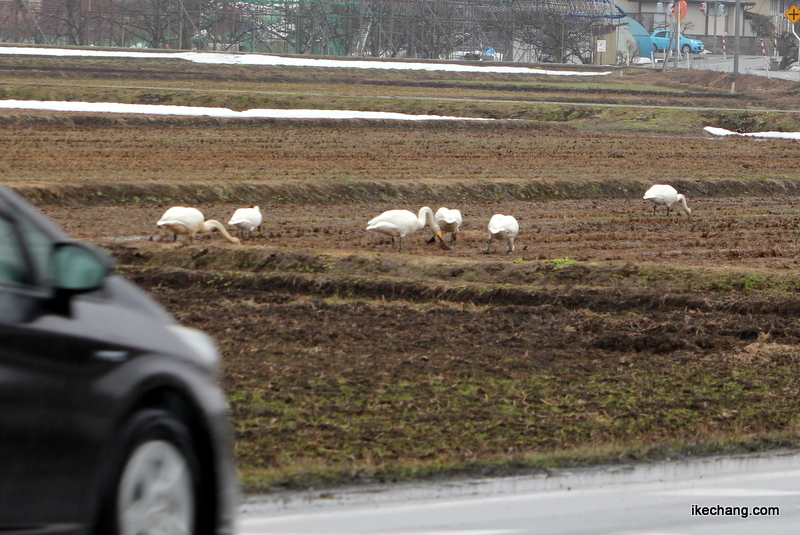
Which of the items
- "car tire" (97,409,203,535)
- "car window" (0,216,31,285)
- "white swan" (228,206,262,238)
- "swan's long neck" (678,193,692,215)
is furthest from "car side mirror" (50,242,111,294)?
"swan's long neck" (678,193,692,215)

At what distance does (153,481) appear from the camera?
14.5 ft

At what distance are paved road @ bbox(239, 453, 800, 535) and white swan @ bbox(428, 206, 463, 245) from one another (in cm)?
1065

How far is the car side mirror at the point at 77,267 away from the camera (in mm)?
4340

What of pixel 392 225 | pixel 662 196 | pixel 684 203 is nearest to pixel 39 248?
pixel 392 225

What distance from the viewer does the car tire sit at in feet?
13.7

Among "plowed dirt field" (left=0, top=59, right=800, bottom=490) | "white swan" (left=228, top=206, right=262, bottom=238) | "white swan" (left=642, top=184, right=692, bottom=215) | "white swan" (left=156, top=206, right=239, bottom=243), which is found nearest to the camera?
"plowed dirt field" (left=0, top=59, right=800, bottom=490)

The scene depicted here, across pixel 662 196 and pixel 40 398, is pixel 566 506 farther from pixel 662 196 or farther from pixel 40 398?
pixel 662 196

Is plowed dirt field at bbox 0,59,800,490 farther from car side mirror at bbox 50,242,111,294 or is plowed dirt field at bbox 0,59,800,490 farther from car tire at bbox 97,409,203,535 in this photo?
car side mirror at bbox 50,242,111,294

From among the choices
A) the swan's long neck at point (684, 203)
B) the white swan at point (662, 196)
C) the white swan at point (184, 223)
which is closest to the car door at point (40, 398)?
the white swan at point (184, 223)

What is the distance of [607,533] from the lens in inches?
231

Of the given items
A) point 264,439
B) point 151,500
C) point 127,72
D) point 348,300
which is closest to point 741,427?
point 264,439

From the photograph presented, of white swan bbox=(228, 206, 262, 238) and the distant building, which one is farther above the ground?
the distant building

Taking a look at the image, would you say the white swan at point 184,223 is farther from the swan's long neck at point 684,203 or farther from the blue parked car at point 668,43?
the blue parked car at point 668,43

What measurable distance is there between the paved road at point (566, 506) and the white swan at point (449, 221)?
10.7 meters
